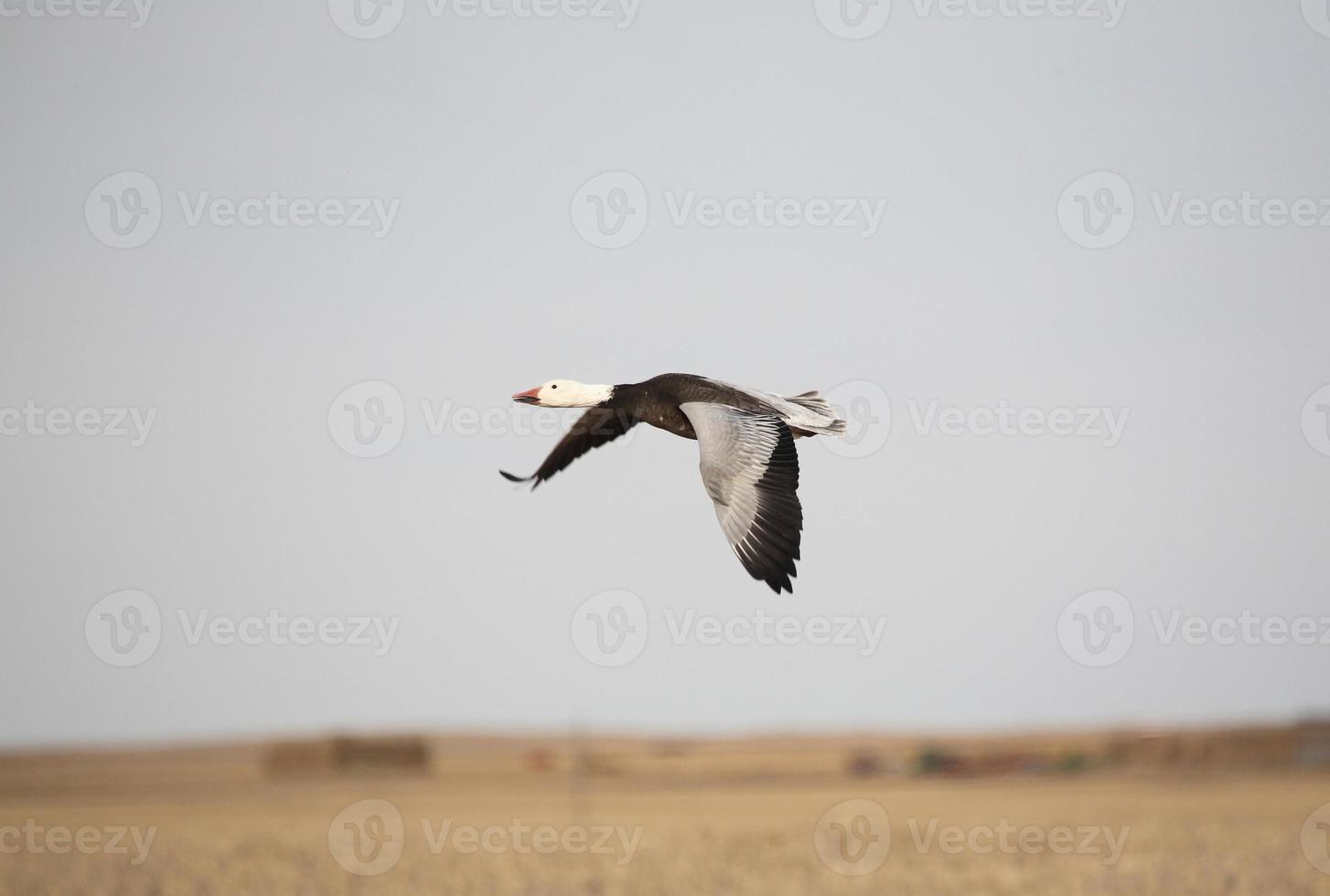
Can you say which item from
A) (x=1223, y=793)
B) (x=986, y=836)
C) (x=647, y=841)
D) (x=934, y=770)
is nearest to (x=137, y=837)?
(x=647, y=841)

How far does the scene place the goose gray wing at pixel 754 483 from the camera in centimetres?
1444

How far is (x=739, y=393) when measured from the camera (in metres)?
15.6

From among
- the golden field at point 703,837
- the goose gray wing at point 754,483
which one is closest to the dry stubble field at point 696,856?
the golden field at point 703,837
